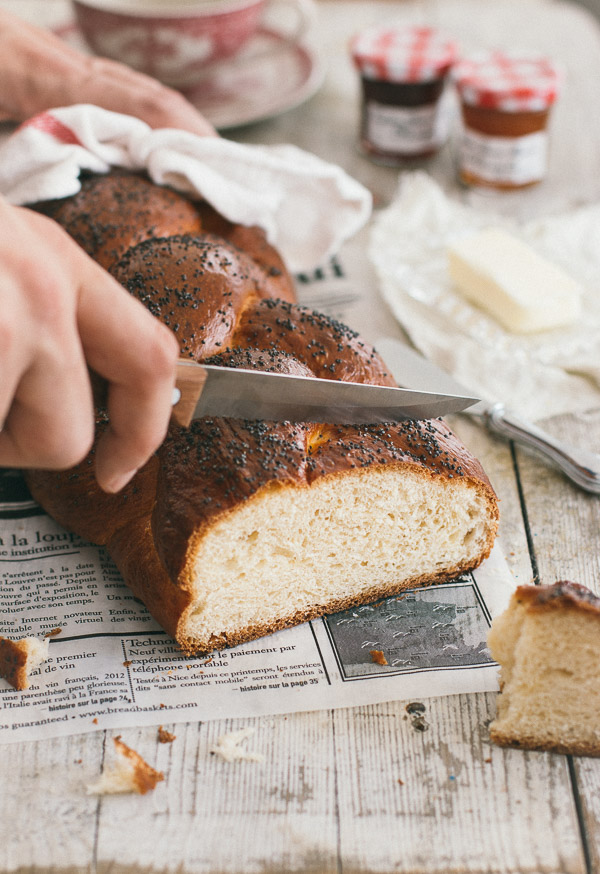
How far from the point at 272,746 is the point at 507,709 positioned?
0.40 meters

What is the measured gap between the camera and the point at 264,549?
5.01 feet

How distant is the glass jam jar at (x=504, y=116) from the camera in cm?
271

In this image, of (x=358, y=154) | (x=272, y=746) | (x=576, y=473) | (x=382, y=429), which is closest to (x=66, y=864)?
(x=272, y=746)

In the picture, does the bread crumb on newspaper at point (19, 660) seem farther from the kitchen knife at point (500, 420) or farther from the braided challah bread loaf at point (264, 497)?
the kitchen knife at point (500, 420)

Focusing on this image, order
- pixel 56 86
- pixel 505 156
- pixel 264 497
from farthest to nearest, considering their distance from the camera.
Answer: pixel 505 156
pixel 56 86
pixel 264 497

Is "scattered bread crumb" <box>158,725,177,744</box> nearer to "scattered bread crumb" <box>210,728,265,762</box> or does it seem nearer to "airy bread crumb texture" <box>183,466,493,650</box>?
"scattered bread crumb" <box>210,728,265,762</box>

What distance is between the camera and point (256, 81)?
3293 millimetres

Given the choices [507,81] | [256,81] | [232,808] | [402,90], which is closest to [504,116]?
[507,81]

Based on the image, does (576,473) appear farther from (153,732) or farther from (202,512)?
(153,732)

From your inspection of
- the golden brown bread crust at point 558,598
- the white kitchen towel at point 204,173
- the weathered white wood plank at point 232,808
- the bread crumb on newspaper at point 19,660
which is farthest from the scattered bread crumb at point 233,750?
the white kitchen towel at point 204,173

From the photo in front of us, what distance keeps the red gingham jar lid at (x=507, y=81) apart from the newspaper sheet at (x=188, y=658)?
1.66 m

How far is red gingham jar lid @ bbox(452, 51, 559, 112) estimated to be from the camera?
8.83 ft

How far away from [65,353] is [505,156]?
2.23 metres

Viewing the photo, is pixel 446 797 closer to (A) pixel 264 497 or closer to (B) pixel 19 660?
(A) pixel 264 497
